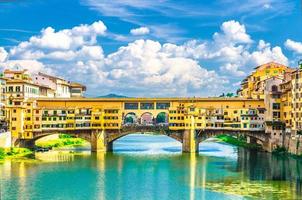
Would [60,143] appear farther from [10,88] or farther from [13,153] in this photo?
[13,153]

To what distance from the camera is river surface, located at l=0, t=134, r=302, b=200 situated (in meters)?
23.7

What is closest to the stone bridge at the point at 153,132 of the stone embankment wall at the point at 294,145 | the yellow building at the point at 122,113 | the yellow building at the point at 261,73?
the yellow building at the point at 122,113

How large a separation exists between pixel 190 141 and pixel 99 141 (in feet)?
21.9

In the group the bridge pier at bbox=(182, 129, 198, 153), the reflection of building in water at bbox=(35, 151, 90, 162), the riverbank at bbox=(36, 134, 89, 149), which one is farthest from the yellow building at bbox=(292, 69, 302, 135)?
the riverbank at bbox=(36, 134, 89, 149)

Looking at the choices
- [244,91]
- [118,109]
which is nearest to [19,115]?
[118,109]

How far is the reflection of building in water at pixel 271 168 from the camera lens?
28.2 metres

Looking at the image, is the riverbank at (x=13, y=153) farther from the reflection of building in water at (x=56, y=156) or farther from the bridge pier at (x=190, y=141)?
the bridge pier at (x=190, y=141)

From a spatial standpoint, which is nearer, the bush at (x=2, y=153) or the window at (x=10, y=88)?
the bush at (x=2, y=153)

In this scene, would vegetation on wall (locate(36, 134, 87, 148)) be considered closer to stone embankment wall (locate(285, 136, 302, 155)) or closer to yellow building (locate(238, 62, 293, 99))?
yellow building (locate(238, 62, 293, 99))

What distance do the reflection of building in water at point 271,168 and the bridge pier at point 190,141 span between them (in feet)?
10.9

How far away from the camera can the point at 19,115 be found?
41094 millimetres

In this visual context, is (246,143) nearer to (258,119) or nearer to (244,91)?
(258,119)

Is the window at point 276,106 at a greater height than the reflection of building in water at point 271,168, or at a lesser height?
greater

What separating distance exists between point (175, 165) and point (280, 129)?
34.4 feet
